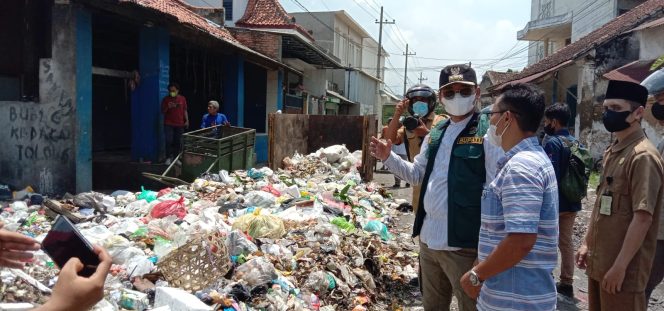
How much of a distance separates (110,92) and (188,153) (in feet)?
17.4

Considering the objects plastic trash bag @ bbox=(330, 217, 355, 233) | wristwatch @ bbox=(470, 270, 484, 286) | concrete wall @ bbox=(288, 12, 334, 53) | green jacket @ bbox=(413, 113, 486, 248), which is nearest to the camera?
wristwatch @ bbox=(470, 270, 484, 286)

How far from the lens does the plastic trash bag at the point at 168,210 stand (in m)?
5.51

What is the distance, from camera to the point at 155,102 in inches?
386

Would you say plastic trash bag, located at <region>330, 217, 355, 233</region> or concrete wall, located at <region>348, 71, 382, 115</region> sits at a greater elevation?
concrete wall, located at <region>348, 71, 382, 115</region>

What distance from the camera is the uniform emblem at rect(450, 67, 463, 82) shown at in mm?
2973

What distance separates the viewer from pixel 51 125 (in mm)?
7801

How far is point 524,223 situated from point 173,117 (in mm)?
8899

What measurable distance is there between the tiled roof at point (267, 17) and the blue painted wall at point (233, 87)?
16.6ft

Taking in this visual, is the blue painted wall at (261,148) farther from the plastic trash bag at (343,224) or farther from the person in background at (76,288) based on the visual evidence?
the person in background at (76,288)

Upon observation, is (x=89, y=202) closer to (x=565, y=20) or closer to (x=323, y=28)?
(x=565, y=20)

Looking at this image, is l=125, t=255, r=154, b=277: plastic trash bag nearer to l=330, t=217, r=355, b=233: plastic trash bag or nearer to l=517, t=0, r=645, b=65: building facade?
l=330, t=217, r=355, b=233: plastic trash bag

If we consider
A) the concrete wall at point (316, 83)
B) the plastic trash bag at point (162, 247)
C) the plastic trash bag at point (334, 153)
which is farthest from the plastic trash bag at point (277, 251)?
the concrete wall at point (316, 83)

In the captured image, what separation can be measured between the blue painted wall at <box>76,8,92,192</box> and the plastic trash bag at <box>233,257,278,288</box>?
519 centimetres

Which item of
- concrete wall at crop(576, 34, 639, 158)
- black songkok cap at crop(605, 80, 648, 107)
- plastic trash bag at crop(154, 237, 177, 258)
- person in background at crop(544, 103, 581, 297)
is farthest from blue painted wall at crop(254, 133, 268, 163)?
black songkok cap at crop(605, 80, 648, 107)
